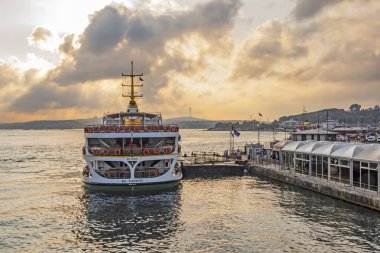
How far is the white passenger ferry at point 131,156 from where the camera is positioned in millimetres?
42531

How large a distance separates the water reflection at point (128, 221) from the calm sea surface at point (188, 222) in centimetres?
6

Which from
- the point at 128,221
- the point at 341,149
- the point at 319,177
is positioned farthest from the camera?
the point at 319,177

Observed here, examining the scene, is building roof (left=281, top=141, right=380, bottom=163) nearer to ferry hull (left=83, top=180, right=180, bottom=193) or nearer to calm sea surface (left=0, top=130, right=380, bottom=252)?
calm sea surface (left=0, top=130, right=380, bottom=252)

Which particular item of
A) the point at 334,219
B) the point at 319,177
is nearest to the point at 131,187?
the point at 319,177

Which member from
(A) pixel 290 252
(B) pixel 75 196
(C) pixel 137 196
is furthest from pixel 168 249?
(B) pixel 75 196

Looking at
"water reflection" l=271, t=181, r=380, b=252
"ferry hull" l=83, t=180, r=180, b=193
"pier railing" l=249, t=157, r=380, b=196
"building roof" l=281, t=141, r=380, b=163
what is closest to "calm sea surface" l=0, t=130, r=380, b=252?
"water reflection" l=271, t=181, r=380, b=252

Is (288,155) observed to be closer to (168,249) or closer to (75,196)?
(75,196)

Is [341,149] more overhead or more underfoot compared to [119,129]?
more underfoot

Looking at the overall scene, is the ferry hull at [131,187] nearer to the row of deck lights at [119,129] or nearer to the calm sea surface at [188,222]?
the calm sea surface at [188,222]

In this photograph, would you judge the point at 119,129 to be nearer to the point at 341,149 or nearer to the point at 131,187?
the point at 131,187

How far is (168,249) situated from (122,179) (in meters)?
18.1

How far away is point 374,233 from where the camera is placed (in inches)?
1067

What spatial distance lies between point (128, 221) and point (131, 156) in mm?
12138

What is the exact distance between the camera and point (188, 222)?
3108 cm
